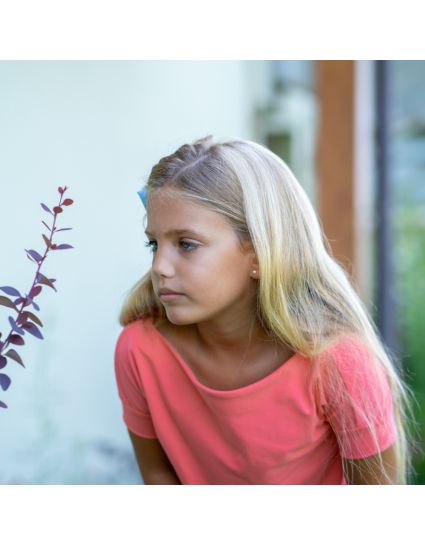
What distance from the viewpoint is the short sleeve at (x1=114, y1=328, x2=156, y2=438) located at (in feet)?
5.44

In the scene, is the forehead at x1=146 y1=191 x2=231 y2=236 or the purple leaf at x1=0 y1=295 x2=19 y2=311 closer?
the purple leaf at x1=0 y1=295 x2=19 y2=311

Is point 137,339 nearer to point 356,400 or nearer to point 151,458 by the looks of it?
point 151,458

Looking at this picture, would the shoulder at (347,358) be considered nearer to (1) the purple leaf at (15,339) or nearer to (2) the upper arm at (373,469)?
(2) the upper arm at (373,469)

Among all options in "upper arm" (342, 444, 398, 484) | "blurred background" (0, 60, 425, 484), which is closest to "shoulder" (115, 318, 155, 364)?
"blurred background" (0, 60, 425, 484)

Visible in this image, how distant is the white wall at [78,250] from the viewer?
2.21 meters

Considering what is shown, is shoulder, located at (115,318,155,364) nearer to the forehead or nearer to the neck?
the neck

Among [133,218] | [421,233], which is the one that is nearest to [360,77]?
[421,233]

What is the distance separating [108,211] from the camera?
2.46 meters

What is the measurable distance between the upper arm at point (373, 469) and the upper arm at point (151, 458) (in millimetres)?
473

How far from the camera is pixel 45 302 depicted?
2332mm

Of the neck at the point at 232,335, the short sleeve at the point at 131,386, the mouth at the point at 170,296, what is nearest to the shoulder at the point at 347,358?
the neck at the point at 232,335

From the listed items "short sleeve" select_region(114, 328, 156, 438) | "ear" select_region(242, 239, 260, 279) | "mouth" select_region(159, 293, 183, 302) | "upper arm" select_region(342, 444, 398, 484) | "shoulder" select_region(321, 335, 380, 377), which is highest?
"ear" select_region(242, 239, 260, 279)
